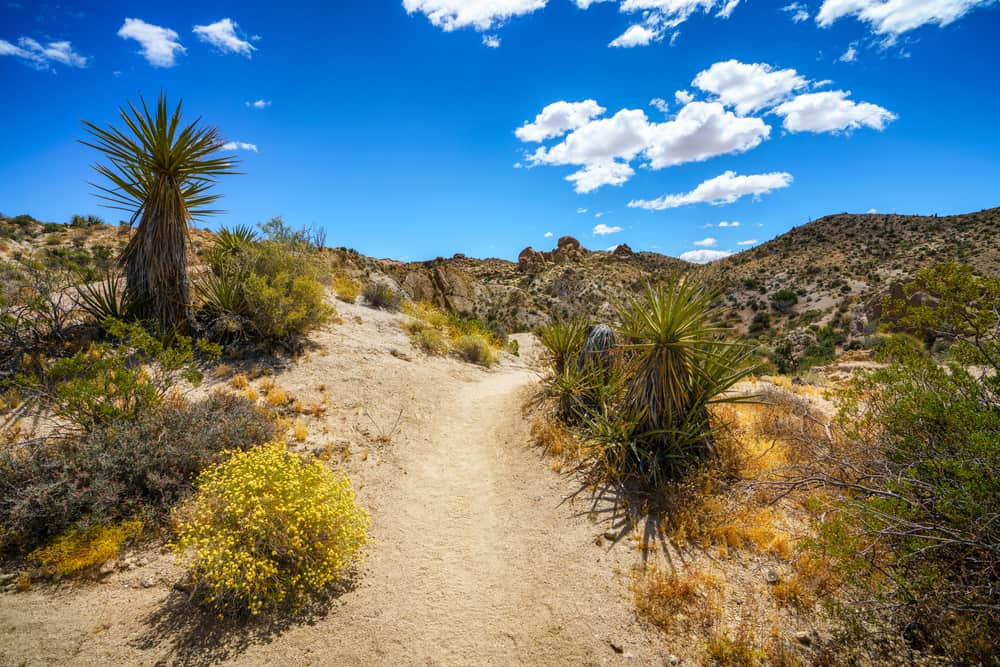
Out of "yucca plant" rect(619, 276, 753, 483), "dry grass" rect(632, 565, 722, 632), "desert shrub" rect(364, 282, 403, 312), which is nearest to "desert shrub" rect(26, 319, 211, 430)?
"dry grass" rect(632, 565, 722, 632)

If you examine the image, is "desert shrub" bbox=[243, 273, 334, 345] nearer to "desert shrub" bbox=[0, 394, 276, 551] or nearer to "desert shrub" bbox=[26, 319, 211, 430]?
"desert shrub" bbox=[26, 319, 211, 430]

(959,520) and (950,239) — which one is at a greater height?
(950,239)

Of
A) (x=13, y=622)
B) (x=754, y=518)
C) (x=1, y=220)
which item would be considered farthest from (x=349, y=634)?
(x=1, y=220)

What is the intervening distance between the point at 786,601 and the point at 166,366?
8.13 meters

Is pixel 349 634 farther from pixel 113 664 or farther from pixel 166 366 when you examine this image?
pixel 166 366

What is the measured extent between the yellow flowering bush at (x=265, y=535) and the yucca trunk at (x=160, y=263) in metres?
6.10

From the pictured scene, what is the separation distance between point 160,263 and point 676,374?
10.2m

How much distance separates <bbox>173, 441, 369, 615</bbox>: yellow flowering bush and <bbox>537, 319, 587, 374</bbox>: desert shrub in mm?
5527

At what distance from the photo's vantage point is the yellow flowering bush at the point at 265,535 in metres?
3.44

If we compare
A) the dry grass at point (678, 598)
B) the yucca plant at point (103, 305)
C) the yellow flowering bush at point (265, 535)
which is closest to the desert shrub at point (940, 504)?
the dry grass at point (678, 598)

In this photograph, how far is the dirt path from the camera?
10.3 feet

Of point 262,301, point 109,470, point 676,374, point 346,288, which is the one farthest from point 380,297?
point 676,374

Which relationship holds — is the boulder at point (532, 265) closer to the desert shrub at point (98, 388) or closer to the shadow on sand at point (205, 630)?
the desert shrub at point (98, 388)

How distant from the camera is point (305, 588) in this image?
3.72 m
